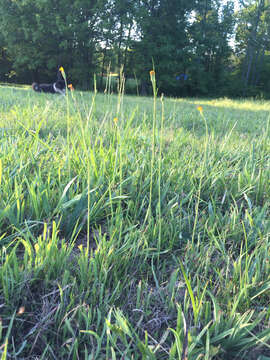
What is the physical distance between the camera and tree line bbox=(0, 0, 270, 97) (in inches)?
627

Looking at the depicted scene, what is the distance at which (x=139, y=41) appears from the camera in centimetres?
1761

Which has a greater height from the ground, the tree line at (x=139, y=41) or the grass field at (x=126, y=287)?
the tree line at (x=139, y=41)

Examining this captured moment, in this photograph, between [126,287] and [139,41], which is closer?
[126,287]

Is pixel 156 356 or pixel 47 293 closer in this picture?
pixel 156 356

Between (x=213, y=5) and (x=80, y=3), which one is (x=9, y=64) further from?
(x=213, y=5)

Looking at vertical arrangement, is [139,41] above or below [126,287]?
above

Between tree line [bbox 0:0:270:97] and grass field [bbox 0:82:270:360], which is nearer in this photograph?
grass field [bbox 0:82:270:360]

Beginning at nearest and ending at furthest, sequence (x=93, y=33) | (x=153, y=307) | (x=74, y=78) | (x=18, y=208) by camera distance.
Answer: (x=153, y=307), (x=18, y=208), (x=93, y=33), (x=74, y=78)

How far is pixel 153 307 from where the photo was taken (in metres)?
0.67

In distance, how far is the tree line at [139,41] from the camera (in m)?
15.9

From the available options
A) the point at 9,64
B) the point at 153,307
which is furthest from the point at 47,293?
the point at 9,64

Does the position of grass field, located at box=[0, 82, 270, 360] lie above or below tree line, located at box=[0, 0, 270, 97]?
below

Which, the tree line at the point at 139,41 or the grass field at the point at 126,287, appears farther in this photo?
the tree line at the point at 139,41

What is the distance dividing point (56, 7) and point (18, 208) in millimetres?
18980
